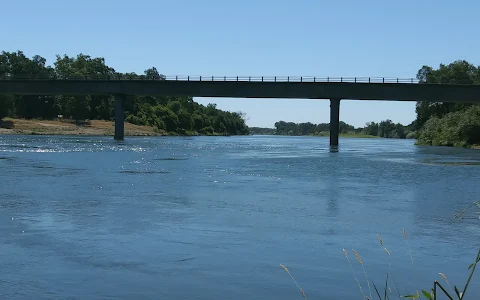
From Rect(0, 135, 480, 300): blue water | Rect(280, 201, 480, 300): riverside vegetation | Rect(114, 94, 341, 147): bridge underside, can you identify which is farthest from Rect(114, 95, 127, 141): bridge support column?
Rect(280, 201, 480, 300): riverside vegetation

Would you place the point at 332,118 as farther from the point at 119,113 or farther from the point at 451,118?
the point at 119,113

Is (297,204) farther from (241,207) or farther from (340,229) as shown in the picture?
(340,229)

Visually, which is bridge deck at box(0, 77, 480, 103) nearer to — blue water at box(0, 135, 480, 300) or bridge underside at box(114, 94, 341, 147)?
bridge underside at box(114, 94, 341, 147)

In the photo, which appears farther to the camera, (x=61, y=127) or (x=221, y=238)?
(x=61, y=127)

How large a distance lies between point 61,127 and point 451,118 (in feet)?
294

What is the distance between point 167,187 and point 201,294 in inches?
804

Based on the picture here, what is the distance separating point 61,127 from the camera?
497 ft

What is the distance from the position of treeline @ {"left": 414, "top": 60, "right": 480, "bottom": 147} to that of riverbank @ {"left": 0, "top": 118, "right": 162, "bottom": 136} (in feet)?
249

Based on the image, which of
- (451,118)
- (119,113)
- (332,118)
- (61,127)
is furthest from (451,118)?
(61,127)

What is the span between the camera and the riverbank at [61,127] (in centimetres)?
14175

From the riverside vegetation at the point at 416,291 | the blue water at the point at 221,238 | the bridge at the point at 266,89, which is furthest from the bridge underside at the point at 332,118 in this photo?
the riverside vegetation at the point at 416,291

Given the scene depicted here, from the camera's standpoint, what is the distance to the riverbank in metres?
142

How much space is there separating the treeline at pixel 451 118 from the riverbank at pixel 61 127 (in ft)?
249

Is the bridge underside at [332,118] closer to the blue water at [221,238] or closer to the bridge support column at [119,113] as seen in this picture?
the bridge support column at [119,113]
